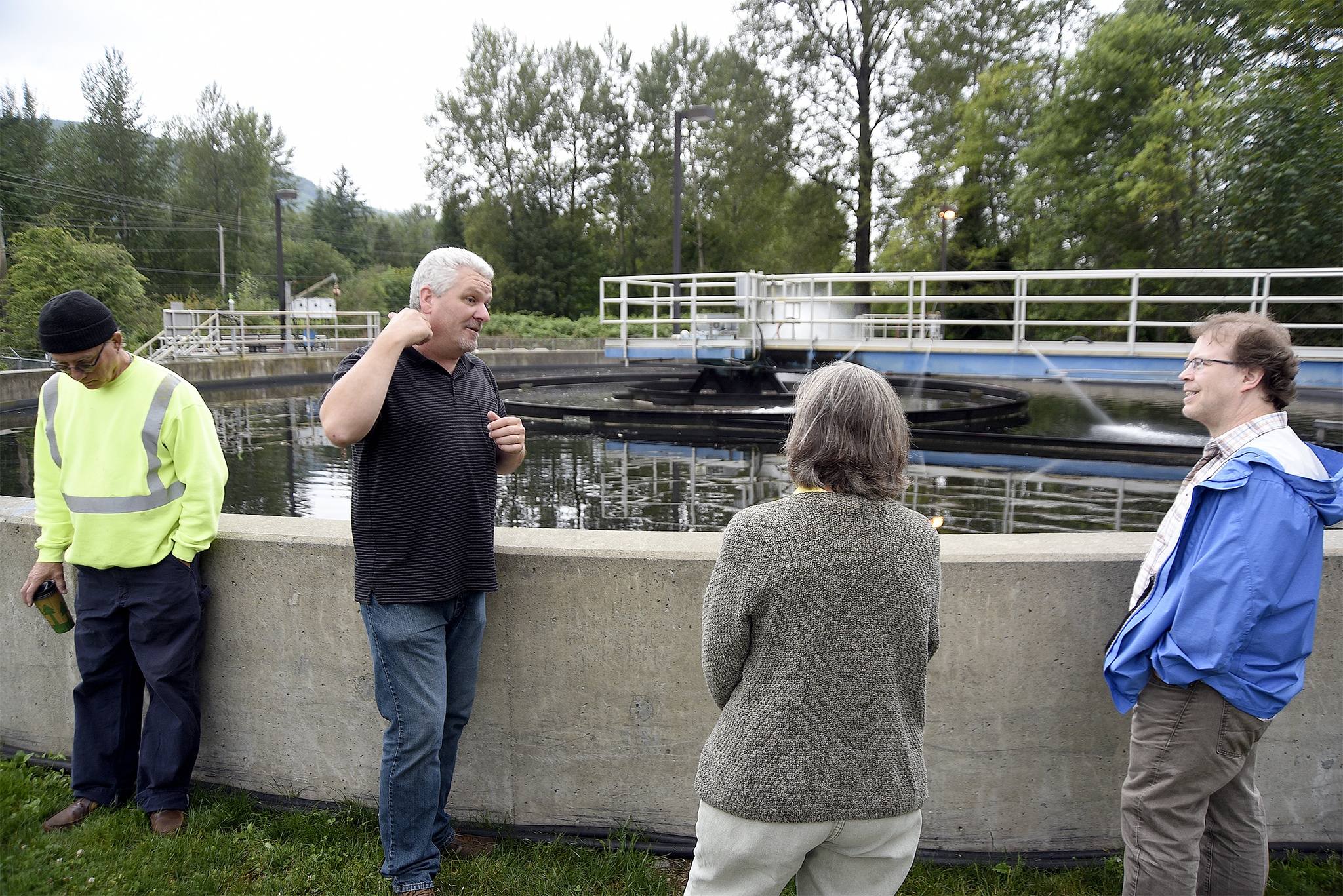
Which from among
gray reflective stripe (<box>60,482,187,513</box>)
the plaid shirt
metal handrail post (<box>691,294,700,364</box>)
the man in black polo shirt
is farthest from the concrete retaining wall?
metal handrail post (<box>691,294,700,364</box>)

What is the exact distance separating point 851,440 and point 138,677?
277cm

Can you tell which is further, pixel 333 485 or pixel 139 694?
pixel 333 485

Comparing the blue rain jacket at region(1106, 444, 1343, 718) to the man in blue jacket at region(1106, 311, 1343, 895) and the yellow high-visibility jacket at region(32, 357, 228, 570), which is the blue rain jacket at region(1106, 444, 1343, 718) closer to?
the man in blue jacket at region(1106, 311, 1343, 895)

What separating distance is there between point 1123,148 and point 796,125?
12.7m

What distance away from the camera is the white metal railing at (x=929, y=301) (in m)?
11.9

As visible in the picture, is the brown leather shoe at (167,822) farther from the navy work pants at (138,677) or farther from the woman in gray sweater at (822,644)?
the woman in gray sweater at (822,644)

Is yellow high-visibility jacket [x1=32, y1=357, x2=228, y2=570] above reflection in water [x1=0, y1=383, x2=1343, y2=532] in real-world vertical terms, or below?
above

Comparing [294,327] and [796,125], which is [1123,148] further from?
[294,327]

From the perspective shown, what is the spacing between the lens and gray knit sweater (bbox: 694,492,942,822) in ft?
6.13

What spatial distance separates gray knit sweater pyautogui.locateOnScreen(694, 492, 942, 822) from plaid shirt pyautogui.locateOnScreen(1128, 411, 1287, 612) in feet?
2.69

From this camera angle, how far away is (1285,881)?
287 cm

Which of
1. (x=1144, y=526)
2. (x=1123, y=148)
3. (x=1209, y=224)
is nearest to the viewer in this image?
(x=1144, y=526)

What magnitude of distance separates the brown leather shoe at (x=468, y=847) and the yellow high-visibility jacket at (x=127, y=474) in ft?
4.26

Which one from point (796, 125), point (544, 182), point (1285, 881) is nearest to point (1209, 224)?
point (796, 125)
